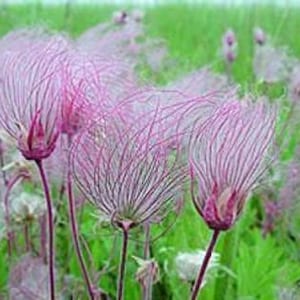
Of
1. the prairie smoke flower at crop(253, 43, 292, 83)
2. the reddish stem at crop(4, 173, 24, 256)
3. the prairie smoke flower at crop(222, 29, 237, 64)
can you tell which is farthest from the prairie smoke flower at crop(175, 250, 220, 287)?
the prairie smoke flower at crop(222, 29, 237, 64)

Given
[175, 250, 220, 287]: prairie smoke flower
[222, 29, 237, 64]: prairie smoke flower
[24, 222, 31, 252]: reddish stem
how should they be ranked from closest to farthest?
[175, 250, 220, 287]: prairie smoke flower → [24, 222, 31, 252]: reddish stem → [222, 29, 237, 64]: prairie smoke flower

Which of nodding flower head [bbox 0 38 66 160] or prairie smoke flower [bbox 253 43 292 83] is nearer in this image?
nodding flower head [bbox 0 38 66 160]

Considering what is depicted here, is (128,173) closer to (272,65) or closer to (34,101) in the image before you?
(34,101)

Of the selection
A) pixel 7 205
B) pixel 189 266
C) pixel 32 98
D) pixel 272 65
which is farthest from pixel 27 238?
pixel 272 65

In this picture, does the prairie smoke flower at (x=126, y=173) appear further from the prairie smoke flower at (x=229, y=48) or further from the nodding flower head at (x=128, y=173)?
the prairie smoke flower at (x=229, y=48)

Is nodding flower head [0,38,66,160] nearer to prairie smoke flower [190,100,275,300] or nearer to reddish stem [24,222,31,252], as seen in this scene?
prairie smoke flower [190,100,275,300]

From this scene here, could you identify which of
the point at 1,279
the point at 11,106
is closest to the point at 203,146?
the point at 11,106
